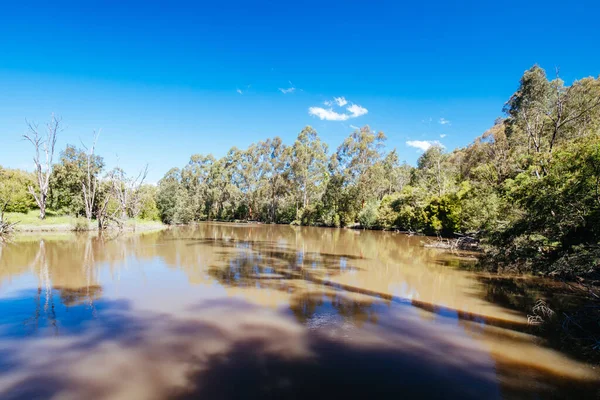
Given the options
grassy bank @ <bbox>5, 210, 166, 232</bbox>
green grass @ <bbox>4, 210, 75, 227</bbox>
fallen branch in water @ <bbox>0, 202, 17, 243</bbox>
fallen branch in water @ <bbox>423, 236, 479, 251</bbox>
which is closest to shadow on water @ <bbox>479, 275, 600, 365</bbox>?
fallen branch in water @ <bbox>423, 236, 479, 251</bbox>

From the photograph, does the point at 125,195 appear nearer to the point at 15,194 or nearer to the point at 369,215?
the point at 15,194

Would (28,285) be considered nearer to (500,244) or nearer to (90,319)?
(90,319)

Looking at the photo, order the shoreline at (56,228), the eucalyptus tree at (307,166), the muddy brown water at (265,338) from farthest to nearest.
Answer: the eucalyptus tree at (307,166), the shoreline at (56,228), the muddy brown water at (265,338)

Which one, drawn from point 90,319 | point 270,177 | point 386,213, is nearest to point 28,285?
point 90,319

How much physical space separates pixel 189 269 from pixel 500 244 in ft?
42.4

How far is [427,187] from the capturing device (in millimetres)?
39812

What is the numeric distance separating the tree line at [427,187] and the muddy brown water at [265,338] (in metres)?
2.61

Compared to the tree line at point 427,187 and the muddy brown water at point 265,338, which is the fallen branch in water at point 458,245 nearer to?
the tree line at point 427,187

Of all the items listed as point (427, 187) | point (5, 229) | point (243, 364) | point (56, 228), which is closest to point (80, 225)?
point (56, 228)

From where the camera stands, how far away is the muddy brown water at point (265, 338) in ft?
14.5

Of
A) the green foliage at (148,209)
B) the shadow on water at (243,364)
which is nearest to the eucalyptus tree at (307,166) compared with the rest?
the green foliage at (148,209)

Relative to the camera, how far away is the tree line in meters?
9.21

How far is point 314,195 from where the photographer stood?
179 feet

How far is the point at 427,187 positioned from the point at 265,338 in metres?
38.4
